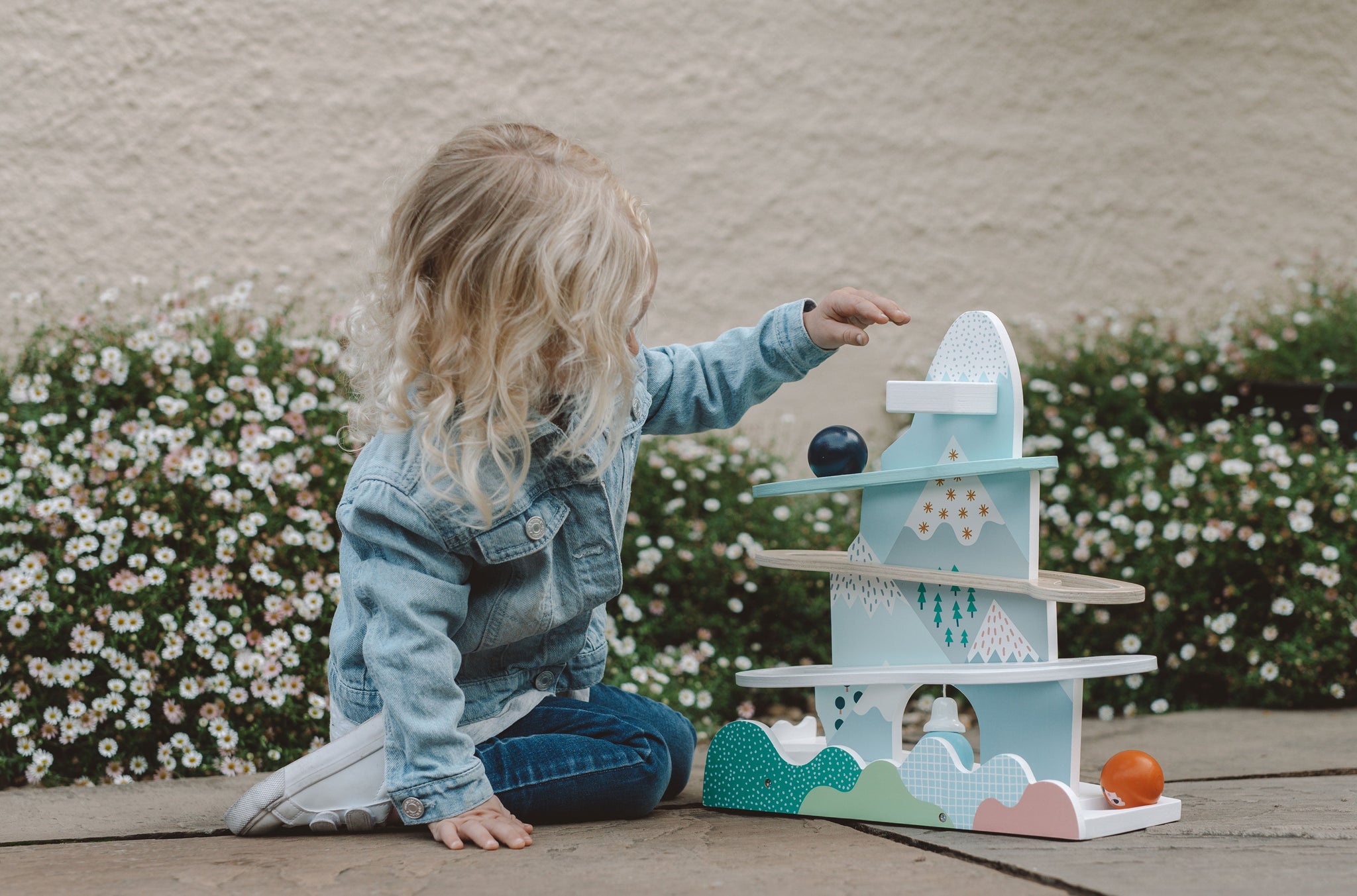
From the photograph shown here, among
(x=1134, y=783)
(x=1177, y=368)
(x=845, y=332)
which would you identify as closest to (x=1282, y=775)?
(x=1134, y=783)

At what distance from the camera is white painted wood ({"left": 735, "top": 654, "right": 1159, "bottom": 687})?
160cm

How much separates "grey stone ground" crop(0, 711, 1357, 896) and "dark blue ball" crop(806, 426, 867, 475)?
1.70 feet

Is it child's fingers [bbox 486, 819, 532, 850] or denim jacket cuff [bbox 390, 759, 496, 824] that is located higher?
denim jacket cuff [bbox 390, 759, 496, 824]

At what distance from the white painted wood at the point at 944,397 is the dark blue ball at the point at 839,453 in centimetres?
8

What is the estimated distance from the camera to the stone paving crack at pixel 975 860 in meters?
1.29

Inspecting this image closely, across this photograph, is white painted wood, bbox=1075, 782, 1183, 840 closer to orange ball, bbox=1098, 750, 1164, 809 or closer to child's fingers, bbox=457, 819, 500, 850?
orange ball, bbox=1098, 750, 1164, 809

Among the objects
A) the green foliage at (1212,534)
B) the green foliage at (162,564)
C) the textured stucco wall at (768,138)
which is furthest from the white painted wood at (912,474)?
the textured stucco wall at (768,138)

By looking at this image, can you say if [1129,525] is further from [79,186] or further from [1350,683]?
[79,186]

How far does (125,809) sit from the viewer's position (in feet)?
6.48

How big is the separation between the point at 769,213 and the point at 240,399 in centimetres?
184

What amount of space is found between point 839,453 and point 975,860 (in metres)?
0.62

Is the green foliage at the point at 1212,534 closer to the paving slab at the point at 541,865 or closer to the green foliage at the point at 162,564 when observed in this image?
the paving slab at the point at 541,865

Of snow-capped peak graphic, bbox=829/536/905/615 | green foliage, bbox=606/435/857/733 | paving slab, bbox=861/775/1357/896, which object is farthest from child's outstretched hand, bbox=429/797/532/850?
green foliage, bbox=606/435/857/733

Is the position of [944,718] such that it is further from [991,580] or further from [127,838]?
[127,838]
